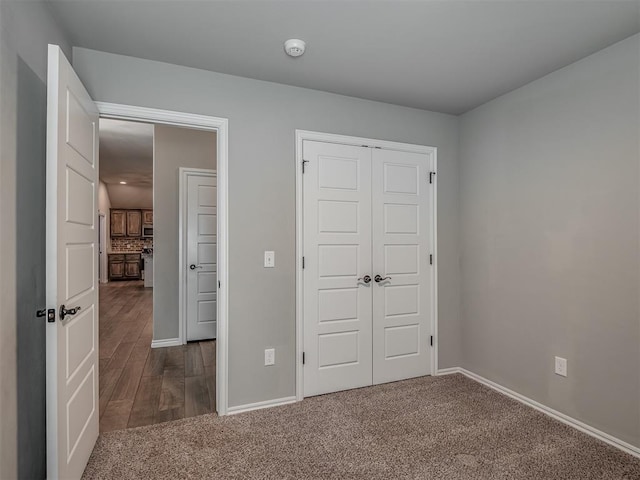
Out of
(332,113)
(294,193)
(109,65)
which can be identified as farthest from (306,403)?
(109,65)

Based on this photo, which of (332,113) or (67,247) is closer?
(67,247)

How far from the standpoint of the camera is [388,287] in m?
3.27

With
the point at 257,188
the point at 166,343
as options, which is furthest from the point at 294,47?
the point at 166,343

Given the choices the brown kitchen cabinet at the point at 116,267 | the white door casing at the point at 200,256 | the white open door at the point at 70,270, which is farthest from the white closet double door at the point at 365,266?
the brown kitchen cabinet at the point at 116,267

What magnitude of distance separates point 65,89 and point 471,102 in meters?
2.94

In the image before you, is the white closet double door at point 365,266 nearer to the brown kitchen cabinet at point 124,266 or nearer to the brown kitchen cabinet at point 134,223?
the brown kitchen cabinet at point 124,266

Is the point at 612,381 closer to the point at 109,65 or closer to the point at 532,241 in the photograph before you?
the point at 532,241

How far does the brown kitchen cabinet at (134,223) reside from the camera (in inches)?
472

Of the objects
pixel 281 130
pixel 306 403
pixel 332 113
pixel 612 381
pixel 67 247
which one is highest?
pixel 332 113

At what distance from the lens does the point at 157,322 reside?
4.51 meters

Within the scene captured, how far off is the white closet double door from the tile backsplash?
10.8m

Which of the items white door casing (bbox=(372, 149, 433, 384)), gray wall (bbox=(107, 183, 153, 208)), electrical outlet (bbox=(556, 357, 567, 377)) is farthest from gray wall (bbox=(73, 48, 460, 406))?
gray wall (bbox=(107, 183, 153, 208))

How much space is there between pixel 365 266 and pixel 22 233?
230cm

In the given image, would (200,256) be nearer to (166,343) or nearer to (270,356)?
(166,343)
